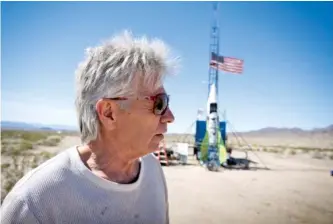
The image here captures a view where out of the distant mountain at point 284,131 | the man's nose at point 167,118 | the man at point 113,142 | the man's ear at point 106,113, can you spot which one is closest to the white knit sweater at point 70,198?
the man at point 113,142

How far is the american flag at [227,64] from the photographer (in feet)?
59.0

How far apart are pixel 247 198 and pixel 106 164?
8.51 metres

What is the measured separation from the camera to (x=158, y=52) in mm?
1536

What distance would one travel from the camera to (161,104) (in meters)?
1.54

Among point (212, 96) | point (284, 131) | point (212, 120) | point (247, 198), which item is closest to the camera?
point (247, 198)

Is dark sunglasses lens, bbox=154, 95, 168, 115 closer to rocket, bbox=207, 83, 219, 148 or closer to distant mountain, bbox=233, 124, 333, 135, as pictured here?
rocket, bbox=207, 83, 219, 148

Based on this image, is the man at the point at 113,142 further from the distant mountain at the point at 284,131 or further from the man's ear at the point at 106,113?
the distant mountain at the point at 284,131

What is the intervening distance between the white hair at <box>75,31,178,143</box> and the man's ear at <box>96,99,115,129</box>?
0.03 metres

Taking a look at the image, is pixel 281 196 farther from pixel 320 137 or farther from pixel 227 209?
pixel 320 137

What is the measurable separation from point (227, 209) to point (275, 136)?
10267 cm

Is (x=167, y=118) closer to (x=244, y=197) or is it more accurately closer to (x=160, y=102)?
(x=160, y=102)

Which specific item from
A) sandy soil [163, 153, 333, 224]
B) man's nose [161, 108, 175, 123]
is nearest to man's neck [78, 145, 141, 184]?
man's nose [161, 108, 175, 123]

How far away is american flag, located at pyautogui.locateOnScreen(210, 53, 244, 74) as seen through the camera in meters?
18.0

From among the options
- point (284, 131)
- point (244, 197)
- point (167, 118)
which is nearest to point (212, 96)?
point (244, 197)
